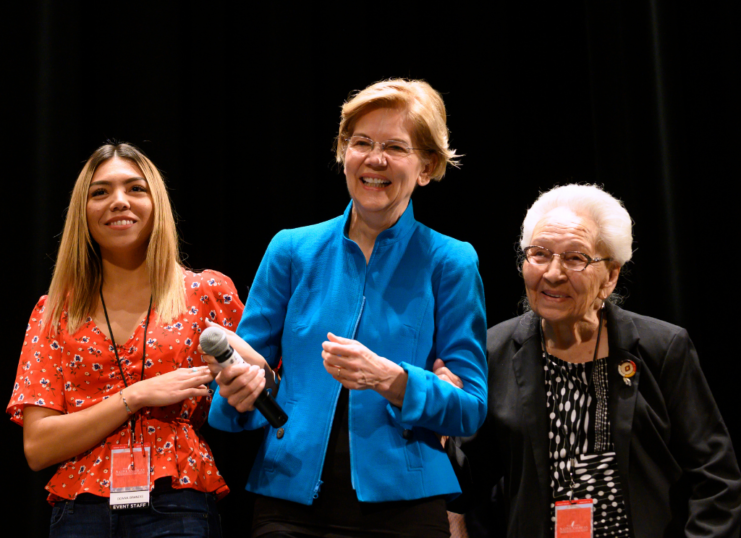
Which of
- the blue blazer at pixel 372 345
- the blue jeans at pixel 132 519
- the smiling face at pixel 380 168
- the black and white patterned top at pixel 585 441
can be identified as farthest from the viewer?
the black and white patterned top at pixel 585 441

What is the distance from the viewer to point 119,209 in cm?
244

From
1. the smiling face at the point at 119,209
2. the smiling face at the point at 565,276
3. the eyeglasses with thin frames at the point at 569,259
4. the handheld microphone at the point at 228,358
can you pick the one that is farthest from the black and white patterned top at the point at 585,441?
the smiling face at the point at 119,209

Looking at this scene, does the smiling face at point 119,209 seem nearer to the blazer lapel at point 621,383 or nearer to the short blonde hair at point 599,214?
the short blonde hair at point 599,214

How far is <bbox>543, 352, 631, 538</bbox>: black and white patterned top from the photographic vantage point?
2.21 metres

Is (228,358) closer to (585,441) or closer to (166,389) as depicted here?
(166,389)

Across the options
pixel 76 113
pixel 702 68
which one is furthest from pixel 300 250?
pixel 702 68

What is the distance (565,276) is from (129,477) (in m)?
1.48

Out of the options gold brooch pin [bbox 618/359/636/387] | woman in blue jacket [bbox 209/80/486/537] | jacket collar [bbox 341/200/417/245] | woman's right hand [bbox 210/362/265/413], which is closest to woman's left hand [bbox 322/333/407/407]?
woman in blue jacket [bbox 209/80/486/537]

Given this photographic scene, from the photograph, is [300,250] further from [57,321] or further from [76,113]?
[76,113]

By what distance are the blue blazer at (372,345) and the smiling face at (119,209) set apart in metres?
0.69

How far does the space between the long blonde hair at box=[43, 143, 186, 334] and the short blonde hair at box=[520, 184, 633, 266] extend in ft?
3.97

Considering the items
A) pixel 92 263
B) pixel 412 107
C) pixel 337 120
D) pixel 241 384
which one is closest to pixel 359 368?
pixel 241 384

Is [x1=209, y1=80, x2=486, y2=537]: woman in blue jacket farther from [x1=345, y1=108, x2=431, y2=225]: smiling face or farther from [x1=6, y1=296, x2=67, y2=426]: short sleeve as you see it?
[x1=6, y1=296, x2=67, y2=426]: short sleeve

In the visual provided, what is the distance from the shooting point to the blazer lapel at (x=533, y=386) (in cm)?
224
